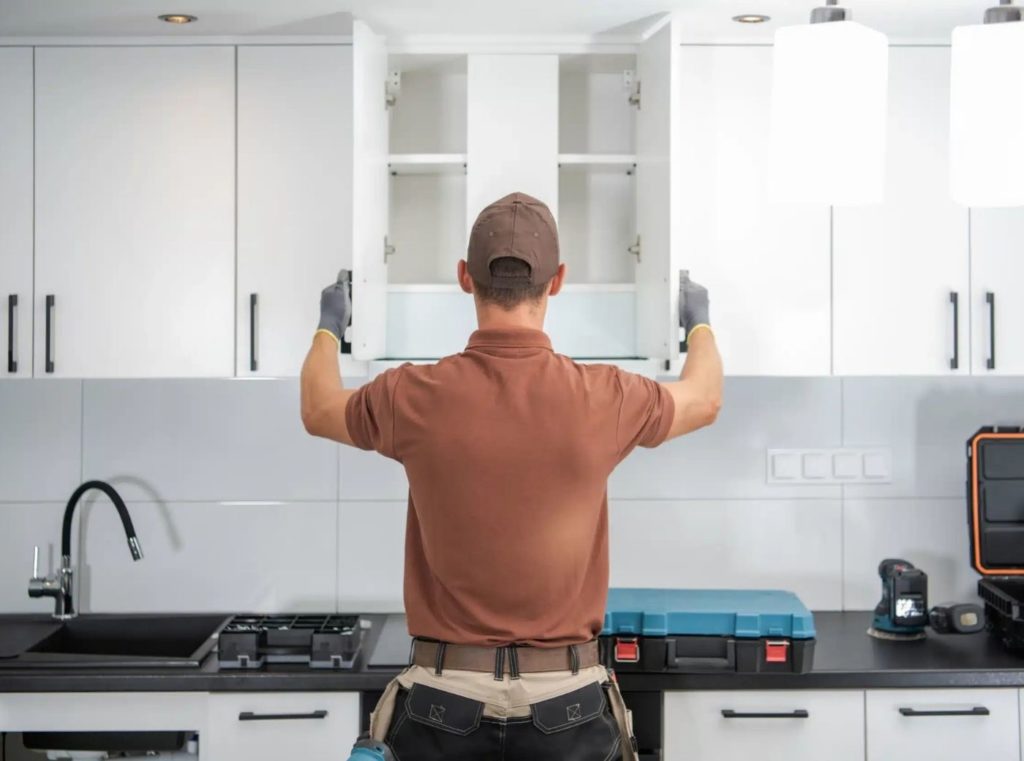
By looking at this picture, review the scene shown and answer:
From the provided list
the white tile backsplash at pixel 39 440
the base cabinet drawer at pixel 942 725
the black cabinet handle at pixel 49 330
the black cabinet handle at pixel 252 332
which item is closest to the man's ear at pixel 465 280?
the black cabinet handle at pixel 252 332

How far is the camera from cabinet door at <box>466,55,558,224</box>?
99.7 inches

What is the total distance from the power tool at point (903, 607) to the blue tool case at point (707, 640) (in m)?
0.35

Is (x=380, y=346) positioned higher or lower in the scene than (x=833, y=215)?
lower

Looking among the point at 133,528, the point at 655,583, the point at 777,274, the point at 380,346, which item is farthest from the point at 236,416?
the point at 777,274

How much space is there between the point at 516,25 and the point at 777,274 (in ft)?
2.66

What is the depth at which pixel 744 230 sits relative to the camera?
2584mm

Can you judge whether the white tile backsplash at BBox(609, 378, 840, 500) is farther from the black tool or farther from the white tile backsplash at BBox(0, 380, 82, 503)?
the white tile backsplash at BBox(0, 380, 82, 503)

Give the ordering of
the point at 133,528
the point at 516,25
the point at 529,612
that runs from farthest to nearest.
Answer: the point at 133,528
the point at 516,25
the point at 529,612

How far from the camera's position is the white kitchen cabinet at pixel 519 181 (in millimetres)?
2400

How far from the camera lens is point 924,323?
2.59 meters

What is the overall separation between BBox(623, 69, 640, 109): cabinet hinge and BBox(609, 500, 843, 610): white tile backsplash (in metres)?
1.03

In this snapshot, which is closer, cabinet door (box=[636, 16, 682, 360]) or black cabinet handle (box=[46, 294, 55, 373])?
cabinet door (box=[636, 16, 682, 360])

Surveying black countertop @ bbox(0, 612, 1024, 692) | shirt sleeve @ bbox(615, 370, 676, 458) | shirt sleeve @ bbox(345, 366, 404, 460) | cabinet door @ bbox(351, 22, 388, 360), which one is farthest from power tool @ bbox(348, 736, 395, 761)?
cabinet door @ bbox(351, 22, 388, 360)

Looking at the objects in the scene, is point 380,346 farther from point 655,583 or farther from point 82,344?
point 655,583
